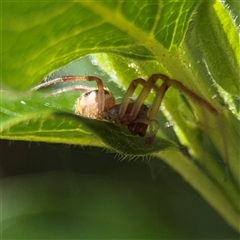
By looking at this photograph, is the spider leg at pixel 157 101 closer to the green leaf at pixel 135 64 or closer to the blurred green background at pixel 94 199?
the green leaf at pixel 135 64

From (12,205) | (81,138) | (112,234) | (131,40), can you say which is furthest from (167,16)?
(12,205)

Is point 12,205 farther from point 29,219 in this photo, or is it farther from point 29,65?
point 29,65

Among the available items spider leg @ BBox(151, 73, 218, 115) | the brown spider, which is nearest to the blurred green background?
the brown spider

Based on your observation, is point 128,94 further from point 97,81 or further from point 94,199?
point 94,199

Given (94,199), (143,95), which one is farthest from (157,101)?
(94,199)

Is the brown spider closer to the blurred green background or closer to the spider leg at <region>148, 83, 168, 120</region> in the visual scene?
the spider leg at <region>148, 83, 168, 120</region>

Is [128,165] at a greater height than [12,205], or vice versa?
[128,165]

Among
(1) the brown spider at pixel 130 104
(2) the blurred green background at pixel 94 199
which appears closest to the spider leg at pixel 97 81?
(1) the brown spider at pixel 130 104
